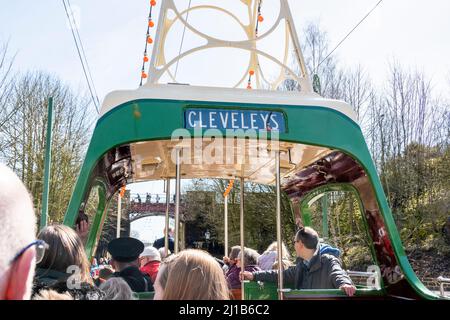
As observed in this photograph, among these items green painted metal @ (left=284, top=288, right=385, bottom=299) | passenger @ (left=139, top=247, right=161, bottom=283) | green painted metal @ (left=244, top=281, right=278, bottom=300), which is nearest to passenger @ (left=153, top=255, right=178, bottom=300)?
green painted metal @ (left=284, top=288, right=385, bottom=299)

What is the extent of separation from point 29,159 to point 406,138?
14932 mm

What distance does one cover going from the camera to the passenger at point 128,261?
336cm

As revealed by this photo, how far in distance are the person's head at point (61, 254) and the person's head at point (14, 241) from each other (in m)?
1.55

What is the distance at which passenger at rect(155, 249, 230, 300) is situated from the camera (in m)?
1.70

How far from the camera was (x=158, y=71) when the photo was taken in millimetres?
3871

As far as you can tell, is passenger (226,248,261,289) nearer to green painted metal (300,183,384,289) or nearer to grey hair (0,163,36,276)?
green painted metal (300,183,384,289)

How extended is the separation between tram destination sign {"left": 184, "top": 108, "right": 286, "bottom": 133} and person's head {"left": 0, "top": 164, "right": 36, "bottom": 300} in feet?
7.70

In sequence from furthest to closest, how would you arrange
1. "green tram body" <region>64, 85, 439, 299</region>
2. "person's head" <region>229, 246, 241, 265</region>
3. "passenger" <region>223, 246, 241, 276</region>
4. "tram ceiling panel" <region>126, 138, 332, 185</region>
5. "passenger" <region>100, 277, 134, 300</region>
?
"person's head" <region>229, 246, 241, 265</region>
"passenger" <region>223, 246, 241, 276</region>
"tram ceiling panel" <region>126, 138, 332, 185</region>
"green tram body" <region>64, 85, 439, 299</region>
"passenger" <region>100, 277, 134, 300</region>

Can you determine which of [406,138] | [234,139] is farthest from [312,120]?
[406,138]

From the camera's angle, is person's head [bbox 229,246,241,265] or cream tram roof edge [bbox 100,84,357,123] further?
person's head [bbox 229,246,241,265]

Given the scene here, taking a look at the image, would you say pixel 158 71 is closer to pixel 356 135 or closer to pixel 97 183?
pixel 97 183

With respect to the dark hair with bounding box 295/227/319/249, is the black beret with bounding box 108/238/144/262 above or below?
below

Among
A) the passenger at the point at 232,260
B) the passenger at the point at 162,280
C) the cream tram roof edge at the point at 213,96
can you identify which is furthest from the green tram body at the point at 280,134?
the passenger at the point at 232,260
